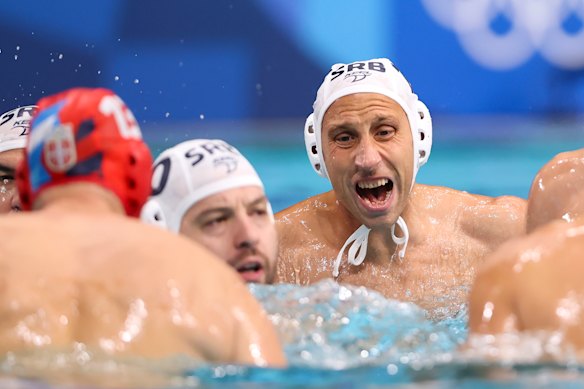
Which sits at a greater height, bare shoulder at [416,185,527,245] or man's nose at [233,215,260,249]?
bare shoulder at [416,185,527,245]

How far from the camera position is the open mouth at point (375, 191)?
4.27 m

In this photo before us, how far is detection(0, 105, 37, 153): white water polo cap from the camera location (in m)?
4.37

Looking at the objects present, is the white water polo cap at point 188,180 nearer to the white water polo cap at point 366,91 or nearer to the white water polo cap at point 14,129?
the white water polo cap at point 366,91

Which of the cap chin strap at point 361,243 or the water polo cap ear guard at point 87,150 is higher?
the cap chin strap at point 361,243

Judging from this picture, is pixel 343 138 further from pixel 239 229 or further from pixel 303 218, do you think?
pixel 239 229

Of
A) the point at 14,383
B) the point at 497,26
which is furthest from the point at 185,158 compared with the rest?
the point at 497,26

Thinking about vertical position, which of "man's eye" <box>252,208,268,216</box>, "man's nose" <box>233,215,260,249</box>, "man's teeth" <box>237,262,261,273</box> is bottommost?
"man's teeth" <box>237,262,261,273</box>

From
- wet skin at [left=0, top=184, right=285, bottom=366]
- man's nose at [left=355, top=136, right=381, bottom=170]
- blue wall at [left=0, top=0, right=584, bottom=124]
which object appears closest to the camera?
wet skin at [left=0, top=184, right=285, bottom=366]

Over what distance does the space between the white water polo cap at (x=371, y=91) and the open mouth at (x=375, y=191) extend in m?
0.12

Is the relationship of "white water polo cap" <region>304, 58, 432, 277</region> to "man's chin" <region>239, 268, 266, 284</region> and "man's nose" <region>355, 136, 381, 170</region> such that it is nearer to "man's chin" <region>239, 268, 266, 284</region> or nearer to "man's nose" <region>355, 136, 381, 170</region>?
"man's nose" <region>355, 136, 381, 170</region>

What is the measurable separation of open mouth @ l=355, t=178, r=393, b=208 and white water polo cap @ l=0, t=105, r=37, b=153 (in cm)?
141

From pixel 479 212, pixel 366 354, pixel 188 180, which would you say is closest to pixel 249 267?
pixel 188 180

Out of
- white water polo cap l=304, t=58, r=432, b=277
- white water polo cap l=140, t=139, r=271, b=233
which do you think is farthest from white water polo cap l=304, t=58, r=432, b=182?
white water polo cap l=140, t=139, r=271, b=233

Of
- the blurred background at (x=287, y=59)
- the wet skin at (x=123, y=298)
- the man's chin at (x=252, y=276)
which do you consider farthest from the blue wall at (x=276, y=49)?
the wet skin at (x=123, y=298)
